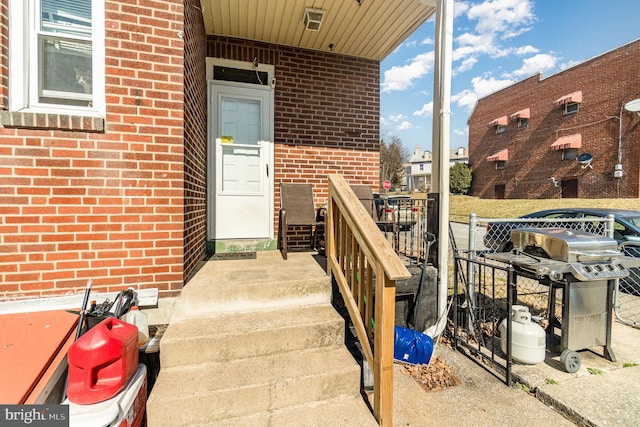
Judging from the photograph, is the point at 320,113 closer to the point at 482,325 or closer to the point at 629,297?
the point at 482,325

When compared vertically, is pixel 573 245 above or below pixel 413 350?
above

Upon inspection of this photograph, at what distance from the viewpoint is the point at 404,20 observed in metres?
3.73

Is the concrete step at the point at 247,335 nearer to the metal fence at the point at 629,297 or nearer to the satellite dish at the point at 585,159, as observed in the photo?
the metal fence at the point at 629,297

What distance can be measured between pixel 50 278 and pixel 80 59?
168 centimetres

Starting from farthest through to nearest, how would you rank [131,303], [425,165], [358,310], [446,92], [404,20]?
[425,165] → [404,20] → [446,92] → [358,310] → [131,303]

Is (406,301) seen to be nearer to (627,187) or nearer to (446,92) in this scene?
(446,92)

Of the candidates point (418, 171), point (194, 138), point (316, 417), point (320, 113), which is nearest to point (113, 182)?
point (194, 138)

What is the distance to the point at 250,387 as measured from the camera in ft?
6.34

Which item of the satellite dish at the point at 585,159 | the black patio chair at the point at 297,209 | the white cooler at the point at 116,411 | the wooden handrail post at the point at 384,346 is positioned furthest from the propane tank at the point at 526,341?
the satellite dish at the point at 585,159

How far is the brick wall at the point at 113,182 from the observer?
219 centimetres

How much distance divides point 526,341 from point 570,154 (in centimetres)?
1980

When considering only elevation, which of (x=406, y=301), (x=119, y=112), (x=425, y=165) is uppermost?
(x=425, y=165)

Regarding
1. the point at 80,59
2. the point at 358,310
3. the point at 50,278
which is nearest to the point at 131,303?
the point at 50,278

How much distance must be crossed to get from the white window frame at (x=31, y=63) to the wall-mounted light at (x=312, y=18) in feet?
6.77
